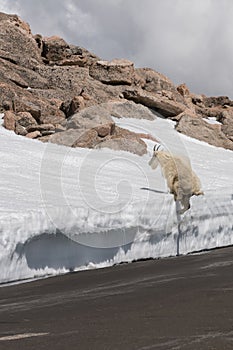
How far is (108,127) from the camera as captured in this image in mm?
31328

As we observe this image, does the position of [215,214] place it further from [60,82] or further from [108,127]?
[60,82]

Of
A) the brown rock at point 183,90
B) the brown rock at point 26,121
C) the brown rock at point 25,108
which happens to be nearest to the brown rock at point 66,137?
the brown rock at point 26,121

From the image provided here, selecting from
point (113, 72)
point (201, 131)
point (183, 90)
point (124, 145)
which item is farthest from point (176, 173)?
point (183, 90)

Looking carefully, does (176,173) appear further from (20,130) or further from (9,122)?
(20,130)

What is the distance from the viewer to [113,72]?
49.2 meters

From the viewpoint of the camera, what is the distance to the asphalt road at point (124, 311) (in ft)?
16.1

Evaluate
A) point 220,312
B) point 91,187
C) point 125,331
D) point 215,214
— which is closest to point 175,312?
point 220,312

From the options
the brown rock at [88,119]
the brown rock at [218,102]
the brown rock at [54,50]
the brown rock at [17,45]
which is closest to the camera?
the brown rock at [88,119]

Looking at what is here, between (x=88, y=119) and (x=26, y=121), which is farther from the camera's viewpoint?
(x=26, y=121)

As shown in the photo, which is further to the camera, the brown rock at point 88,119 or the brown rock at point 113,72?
the brown rock at point 113,72

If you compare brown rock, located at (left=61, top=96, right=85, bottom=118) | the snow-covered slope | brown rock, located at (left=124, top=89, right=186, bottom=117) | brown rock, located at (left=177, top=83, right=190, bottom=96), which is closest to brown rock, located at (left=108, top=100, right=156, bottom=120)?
brown rock, located at (left=124, top=89, right=186, bottom=117)

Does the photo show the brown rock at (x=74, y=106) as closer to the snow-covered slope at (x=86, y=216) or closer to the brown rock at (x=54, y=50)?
the snow-covered slope at (x=86, y=216)

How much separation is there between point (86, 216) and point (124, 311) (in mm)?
6308

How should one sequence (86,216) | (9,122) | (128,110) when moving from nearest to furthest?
(86,216)
(9,122)
(128,110)
